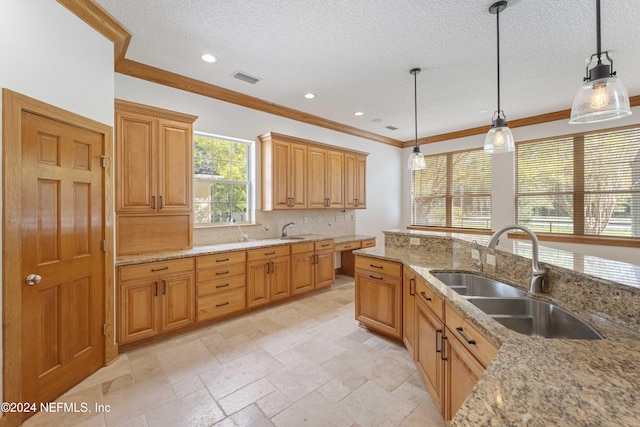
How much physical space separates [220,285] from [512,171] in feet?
17.9

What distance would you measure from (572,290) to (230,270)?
3147 millimetres

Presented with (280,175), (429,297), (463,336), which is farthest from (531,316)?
(280,175)

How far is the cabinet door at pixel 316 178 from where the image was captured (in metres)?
4.67

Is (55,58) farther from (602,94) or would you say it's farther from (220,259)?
(602,94)

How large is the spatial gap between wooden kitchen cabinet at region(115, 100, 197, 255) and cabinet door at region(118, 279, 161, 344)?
464mm

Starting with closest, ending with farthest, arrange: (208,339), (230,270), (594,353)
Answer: (594,353), (208,339), (230,270)

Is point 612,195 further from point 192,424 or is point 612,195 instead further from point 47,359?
point 47,359

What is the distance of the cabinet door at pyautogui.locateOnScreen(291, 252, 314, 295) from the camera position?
13.4ft

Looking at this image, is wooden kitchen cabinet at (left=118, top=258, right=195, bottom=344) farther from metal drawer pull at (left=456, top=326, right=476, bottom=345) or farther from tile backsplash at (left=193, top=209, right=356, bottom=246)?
metal drawer pull at (left=456, top=326, right=476, bottom=345)

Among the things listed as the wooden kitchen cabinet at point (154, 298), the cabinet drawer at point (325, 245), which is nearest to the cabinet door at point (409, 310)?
the cabinet drawer at point (325, 245)

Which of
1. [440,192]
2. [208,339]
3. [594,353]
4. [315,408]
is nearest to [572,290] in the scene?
[594,353]

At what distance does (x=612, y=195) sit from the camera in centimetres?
424

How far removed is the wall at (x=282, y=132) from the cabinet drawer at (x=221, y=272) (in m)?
0.64

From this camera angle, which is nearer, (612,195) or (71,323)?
(71,323)
